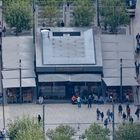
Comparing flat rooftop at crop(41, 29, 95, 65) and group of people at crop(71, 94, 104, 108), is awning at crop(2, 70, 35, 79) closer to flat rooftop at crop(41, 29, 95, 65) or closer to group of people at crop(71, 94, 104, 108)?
flat rooftop at crop(41, 29, 95, 65)

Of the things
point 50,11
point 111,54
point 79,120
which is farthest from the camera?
point 50,11

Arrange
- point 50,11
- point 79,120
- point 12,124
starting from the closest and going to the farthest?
point 12,124, point 79,120, point 50,11

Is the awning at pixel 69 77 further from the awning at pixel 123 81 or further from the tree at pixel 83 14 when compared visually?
the tree at pixel 83 14

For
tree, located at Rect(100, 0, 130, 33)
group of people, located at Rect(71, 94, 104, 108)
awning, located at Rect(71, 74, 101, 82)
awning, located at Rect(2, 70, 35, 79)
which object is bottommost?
group of people, located at Rect(71, 94, 104, 108)

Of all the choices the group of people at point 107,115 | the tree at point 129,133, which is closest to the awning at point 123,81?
the group of people at point 107,115

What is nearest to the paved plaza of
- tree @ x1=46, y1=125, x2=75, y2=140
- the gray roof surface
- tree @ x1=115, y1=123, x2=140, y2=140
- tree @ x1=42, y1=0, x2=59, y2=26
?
the gray roof surface

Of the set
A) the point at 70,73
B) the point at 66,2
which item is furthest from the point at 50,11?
the point at 70,73

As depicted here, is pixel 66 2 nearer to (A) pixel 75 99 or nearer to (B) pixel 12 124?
(A) pixel 75 99
